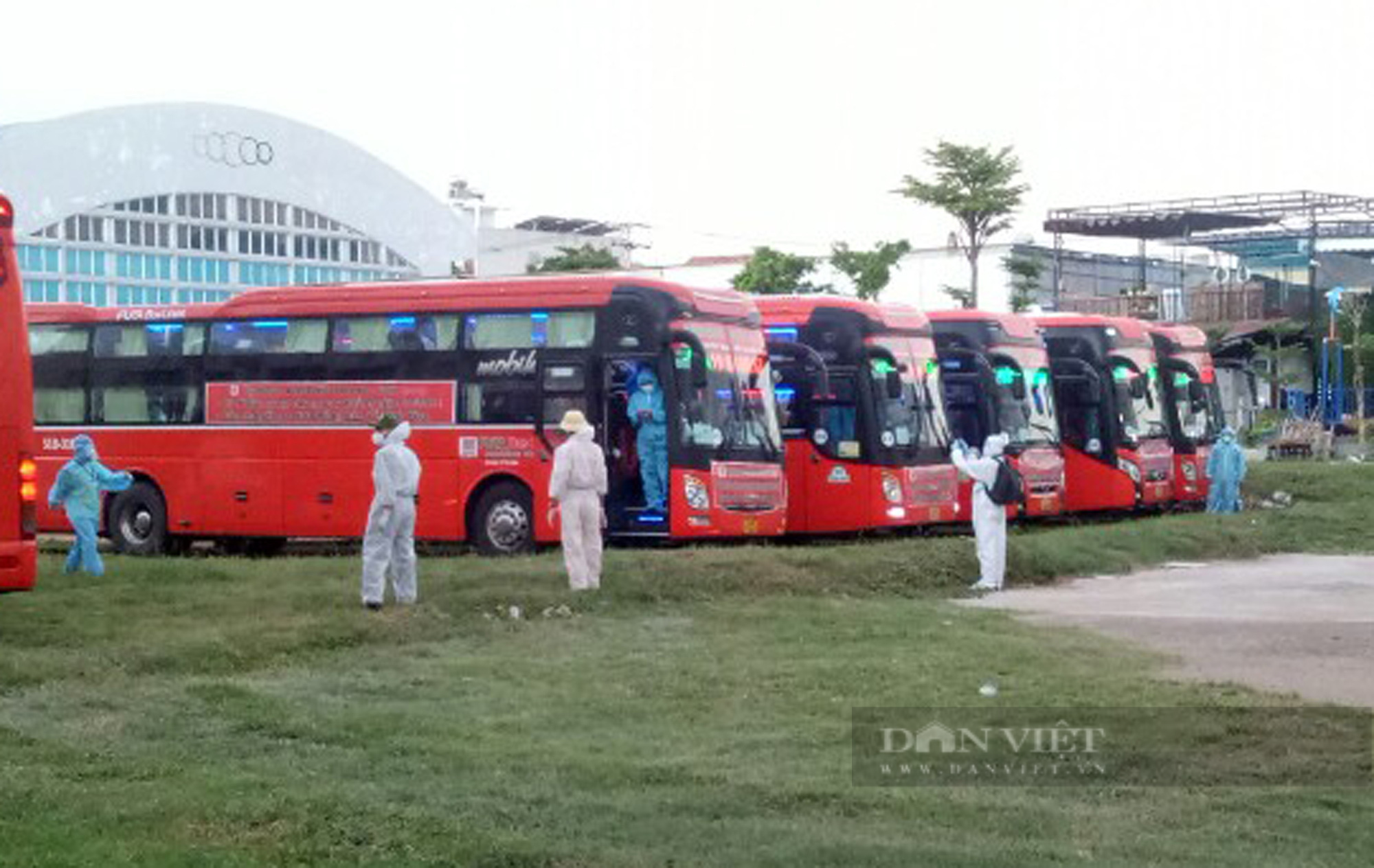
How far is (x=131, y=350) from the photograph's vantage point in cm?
2545

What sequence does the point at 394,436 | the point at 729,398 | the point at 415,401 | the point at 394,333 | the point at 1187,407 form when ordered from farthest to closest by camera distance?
1. the point at 1187,407
2. the point at 394,333
3. the point at 415,401
4. the point at 729,398
5. the point at 394,436

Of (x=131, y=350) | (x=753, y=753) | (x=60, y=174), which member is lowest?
(x=753, y=753)

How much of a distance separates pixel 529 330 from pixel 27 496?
8.97 metres

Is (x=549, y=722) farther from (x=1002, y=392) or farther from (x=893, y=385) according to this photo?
(x=1002, y=392)

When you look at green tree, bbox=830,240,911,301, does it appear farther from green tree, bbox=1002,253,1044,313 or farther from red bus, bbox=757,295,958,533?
red bus, bbox=757,295,958,533

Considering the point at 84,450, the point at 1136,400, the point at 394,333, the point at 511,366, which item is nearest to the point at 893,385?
the point at 511,366

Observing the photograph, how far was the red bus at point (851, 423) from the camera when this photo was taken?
25188mm

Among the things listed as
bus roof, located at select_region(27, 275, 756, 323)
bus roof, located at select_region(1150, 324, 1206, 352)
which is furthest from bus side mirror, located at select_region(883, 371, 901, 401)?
bus roof, located at select_region(1150, 324, 1206, 352)

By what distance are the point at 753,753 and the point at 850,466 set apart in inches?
609

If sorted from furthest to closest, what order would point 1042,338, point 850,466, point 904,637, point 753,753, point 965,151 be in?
point 965,151
point 1042,338
point 850,466
point 904,637
point 753,753

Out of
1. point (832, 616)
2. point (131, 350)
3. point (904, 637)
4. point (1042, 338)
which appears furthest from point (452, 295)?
point (1042, 338)

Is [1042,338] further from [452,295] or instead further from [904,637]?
[904,637]

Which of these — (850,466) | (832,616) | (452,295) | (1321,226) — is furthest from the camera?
(1321,226)

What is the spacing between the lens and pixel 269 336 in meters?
24.4
